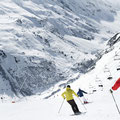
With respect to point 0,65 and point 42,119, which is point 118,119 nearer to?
point 42,119

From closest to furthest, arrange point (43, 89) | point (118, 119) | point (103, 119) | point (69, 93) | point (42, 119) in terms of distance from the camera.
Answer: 1. point (118, 119)
2. point (103, 119)
3. point (69, 93)
4. point (42, 119)
5. point (43, 89)

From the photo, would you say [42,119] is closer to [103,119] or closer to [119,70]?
[103,119]

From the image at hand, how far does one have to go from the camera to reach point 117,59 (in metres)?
109

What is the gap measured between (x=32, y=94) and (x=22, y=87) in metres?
10.8

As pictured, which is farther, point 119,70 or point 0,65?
point 0,65

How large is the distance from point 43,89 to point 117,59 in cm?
10080

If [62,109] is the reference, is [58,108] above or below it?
above

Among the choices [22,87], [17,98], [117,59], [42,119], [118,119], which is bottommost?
[118,119]

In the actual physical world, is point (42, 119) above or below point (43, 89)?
below

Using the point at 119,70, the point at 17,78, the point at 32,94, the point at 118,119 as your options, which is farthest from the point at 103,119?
the point at 17,78

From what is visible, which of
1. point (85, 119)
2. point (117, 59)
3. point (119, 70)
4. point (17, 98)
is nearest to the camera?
point (85, 119)

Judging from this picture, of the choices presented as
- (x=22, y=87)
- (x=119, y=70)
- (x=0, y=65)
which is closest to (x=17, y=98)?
(x=22, y=87)

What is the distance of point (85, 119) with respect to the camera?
14.4 meters

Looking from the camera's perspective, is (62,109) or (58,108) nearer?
(62,109)
